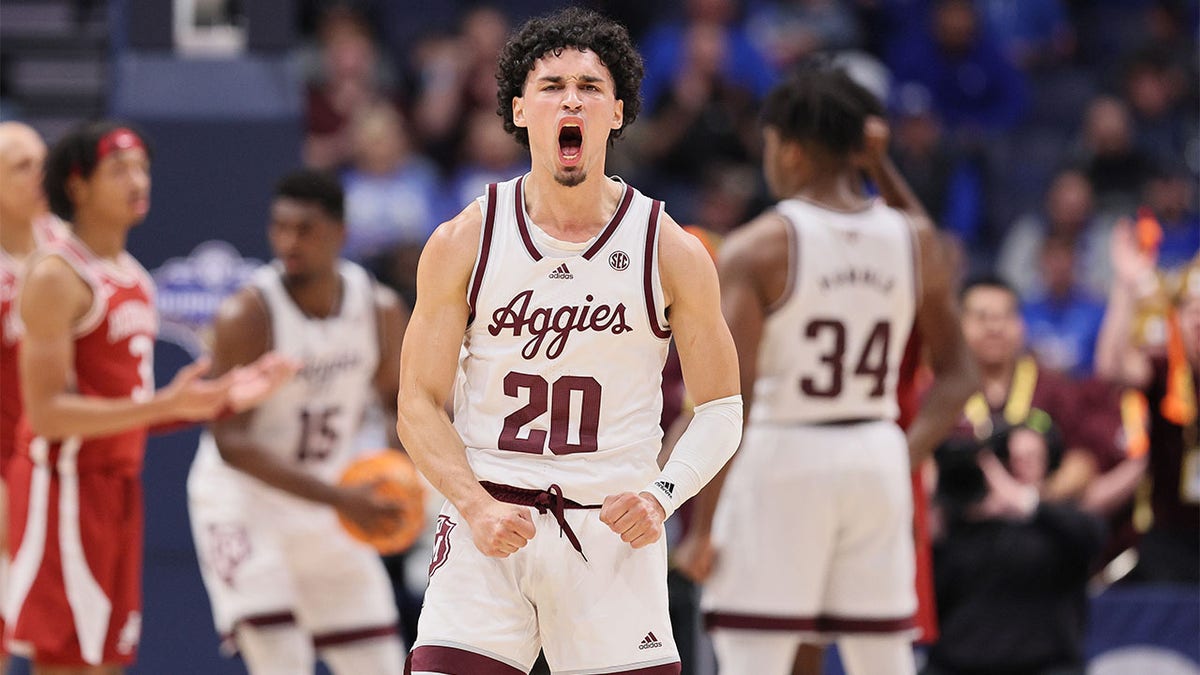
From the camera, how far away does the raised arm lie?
14.1 ft

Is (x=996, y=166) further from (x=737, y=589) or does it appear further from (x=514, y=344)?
(x=514, y=344)

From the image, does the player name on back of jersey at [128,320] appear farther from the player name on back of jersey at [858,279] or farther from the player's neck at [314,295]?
the player name on back of jersey at [858,279]

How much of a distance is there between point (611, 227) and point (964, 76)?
9704 mm

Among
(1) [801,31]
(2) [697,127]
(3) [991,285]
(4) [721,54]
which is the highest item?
(1) [801,31]

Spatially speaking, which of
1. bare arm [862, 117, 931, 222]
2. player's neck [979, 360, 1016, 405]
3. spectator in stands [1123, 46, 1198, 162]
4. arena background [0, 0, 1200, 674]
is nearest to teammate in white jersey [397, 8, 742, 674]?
bare arm [862, 117, 931, 222]

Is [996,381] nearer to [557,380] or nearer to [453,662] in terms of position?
[557,380]

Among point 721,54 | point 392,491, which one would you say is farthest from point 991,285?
point 721,54

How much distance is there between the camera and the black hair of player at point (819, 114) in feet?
20.2

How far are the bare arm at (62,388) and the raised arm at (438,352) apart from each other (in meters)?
1.99

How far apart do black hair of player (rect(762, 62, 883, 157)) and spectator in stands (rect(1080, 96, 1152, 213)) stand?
6774 millimetres

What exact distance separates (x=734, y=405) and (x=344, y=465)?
10.1ft

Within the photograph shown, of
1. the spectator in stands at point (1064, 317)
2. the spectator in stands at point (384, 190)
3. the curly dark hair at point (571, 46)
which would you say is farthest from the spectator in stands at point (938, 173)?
the curly dark hair at point (571, 46)

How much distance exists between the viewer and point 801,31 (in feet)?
43.7

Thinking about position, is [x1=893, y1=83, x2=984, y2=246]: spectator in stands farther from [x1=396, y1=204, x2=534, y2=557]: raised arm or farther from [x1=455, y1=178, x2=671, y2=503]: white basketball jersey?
[x1=396, y1=204, x2=534, y2=557]: raised arm
